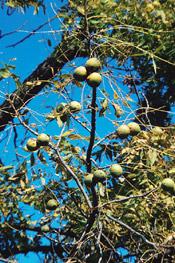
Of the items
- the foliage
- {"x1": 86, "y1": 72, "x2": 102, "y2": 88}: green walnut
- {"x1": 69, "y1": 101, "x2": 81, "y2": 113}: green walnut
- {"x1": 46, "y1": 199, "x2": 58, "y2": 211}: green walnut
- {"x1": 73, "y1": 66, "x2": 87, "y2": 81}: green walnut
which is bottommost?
{"x1": 46, "y1": 199, "x2": 58, "y2": 211}: green walnut

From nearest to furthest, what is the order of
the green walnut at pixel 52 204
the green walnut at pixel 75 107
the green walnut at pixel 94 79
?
1. the green walnut at pixel 94 79
2. the green walnut at pixel 75 107
3. the green walnut at pixel 52 204

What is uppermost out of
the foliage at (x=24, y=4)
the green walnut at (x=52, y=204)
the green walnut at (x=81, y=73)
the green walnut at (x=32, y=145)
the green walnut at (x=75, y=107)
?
the foliage at (x=24, y=4)

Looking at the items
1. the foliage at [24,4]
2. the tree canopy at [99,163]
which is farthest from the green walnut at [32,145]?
the foliage at [24,4]

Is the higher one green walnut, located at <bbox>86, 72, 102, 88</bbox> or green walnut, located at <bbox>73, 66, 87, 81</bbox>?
green walnut, located at <bbox>73, 66, 87, 81</bbox>

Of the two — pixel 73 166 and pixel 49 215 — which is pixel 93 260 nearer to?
pixel 73 166

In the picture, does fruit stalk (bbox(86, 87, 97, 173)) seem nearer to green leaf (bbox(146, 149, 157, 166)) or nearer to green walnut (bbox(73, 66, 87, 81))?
green walnut (bbox(73, 66, 87, 81))

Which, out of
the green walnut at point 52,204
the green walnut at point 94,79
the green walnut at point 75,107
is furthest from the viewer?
the green walnut at point 52,204

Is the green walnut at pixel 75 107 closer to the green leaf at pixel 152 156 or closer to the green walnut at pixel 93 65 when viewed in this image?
the green walnut at pixel 93 65

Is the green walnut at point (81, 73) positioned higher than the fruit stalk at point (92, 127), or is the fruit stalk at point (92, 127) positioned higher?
the green walnut at point (81, 73)

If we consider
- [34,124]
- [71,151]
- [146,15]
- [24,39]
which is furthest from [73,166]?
[146,15]

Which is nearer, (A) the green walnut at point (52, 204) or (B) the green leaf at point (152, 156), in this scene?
(B) the green leaf at point (152, 156)

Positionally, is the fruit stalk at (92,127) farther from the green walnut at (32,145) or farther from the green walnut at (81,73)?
the green walnut at (32,145)

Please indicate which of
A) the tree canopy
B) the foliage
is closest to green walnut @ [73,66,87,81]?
the tree canopy

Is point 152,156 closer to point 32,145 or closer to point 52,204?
point 32,145
